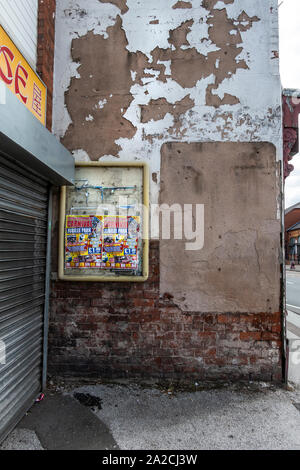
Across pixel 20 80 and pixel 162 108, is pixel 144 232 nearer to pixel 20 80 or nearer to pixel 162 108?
pixel 162 108

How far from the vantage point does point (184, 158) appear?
334cm

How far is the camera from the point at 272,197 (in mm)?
3295

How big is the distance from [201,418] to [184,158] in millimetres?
2834

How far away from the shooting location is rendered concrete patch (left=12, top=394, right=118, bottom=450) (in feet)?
7.41

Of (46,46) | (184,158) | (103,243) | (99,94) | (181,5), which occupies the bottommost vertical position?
(103,243)

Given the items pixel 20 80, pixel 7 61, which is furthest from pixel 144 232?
pixel 7 61

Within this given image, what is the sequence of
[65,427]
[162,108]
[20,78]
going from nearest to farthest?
[65,427] → [20,78] → [162,108]

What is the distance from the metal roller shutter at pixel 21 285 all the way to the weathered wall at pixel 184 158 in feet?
1.40

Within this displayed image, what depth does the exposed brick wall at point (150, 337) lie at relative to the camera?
322 centimetres

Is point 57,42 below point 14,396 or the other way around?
the other way around

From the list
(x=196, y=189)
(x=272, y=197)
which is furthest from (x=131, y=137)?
(x=272, y=197)

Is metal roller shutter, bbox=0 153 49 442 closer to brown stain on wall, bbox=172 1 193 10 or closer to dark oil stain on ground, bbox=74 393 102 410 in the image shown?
dark oil stain on ground, bbox=74 393 102 410

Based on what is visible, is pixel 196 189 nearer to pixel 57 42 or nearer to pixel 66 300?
pixel 66 300

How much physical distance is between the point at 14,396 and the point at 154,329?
1.56 metres
